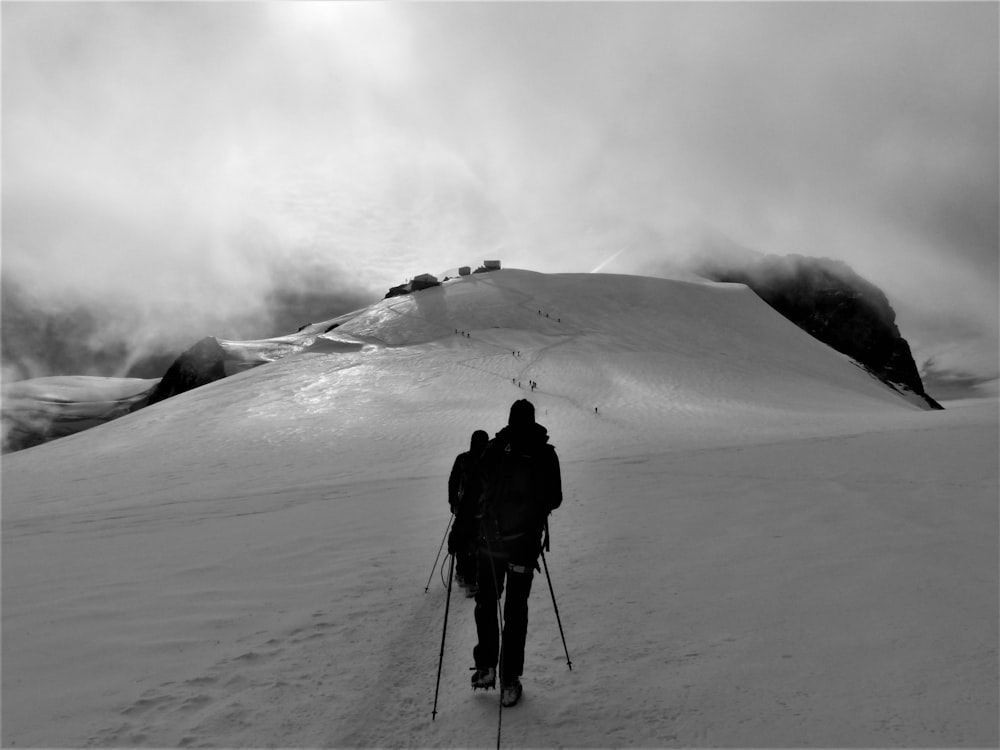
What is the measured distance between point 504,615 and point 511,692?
0.56m

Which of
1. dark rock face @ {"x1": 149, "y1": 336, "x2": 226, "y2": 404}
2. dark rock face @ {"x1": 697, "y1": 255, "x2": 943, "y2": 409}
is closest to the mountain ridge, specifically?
dark rock face @ {"x1": 149, "y1": 336, "x2": 226, "y2": 404}

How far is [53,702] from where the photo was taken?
4.44m

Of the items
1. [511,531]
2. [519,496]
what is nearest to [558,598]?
[511,531]

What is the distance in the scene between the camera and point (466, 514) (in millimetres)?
5062

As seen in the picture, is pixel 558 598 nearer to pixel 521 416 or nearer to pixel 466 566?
pixel 466 566

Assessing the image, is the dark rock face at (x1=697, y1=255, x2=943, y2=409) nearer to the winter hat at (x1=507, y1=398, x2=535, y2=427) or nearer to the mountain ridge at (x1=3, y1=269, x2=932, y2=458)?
the mountain ridge at (x1=3, y1=269, x2=932, y2=458)

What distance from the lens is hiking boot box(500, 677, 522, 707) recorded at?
4316mm

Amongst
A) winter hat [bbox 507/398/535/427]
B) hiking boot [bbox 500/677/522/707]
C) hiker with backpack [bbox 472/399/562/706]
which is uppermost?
winter hat [bbox 507/398/535/427]

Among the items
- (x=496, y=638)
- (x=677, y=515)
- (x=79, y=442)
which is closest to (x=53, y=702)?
(x=496, y=638)

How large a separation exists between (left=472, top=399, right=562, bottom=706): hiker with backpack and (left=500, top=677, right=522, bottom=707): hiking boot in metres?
0.03

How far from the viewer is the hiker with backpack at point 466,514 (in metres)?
4.88

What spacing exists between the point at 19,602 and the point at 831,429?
20.7m

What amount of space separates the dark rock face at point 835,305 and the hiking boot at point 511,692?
119 metres

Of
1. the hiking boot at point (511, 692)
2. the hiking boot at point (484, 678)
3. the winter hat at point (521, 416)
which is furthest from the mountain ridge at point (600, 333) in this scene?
the hiking boot at point (511, 692)
